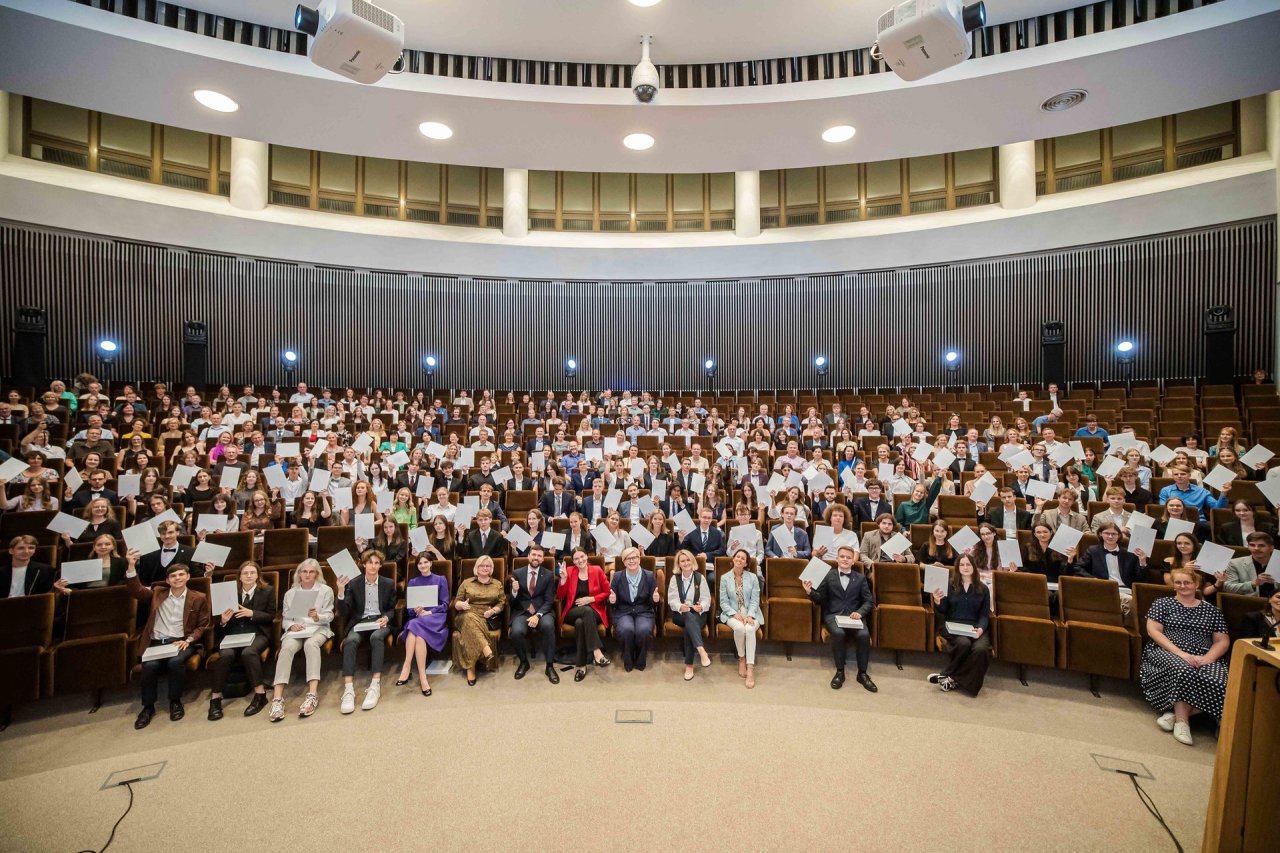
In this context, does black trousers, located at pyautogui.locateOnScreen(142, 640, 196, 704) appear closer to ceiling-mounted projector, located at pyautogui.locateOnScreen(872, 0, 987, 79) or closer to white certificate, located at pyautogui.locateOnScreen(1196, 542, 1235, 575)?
ceiling-mounted projector, located at pyautogui.locateOnScreen(872, 0, 987, 79)

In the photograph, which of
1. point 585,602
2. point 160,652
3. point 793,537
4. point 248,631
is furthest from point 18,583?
point 793,537

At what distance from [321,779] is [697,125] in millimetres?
7349

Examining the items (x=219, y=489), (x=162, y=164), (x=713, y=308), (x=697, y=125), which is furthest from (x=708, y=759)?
(x=162, y=164)

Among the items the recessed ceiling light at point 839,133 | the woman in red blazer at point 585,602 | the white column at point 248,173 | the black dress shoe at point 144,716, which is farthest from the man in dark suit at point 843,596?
the white column at point 248,173

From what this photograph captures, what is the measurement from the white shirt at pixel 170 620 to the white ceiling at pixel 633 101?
5.33 metres

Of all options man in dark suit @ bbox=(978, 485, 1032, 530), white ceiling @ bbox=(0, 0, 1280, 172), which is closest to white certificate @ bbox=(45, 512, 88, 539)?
white ceiling @ bbox=(0, 0, 1280, 172)

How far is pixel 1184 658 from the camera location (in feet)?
13.1

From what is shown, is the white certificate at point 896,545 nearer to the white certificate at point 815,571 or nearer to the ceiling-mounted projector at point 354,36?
the white certificate at point 815,571

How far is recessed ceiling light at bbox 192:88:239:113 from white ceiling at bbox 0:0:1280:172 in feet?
0.41

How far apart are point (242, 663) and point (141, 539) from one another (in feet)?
4.47

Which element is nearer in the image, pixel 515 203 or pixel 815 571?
pixel 815 571

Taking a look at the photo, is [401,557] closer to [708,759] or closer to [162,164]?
[708,759]

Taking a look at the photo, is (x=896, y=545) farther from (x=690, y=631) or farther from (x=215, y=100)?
(x=215, y=100)

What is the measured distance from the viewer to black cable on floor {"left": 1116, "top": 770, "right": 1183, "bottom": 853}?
115 inches
